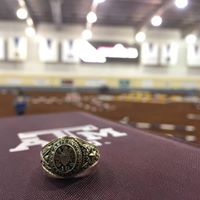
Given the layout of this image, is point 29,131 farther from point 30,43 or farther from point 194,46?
point 194,46

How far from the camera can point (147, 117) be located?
3.96 m

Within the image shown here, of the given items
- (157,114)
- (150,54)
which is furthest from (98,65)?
(157,114)

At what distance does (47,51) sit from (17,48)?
0.89 m

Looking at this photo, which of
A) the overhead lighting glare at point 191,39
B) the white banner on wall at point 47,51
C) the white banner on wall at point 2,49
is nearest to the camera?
the white banner on wall at point 2,49

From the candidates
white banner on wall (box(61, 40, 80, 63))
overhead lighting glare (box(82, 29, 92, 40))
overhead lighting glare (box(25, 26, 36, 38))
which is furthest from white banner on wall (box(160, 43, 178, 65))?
overhead lighting glare (box(25, 26, 36, 38))

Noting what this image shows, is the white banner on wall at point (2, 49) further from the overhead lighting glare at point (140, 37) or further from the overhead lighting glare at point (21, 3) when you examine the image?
the overhead lighting glare at point (140, 37)

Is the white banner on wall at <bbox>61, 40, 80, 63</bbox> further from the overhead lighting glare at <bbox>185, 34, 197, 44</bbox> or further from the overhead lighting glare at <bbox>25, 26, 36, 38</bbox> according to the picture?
the overhead lighting glare at <bbox>185, 34, 197, 44</bbox>

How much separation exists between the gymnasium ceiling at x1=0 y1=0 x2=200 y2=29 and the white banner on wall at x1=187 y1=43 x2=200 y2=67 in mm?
697

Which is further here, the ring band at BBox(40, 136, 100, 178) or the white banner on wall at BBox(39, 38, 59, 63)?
the white banner on wall at BBox(39, 38, 59, 63)

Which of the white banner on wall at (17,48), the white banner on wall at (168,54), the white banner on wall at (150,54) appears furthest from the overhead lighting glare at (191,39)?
the white banner on wall at (17,48)

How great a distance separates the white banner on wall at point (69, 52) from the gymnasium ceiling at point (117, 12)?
25.9 inches

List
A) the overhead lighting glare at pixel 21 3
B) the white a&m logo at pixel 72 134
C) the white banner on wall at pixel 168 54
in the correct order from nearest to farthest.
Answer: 1. the white a&m logo at pixel 72 134
2. the overhead lighting glare at pixel 21 3
3. the white banner on wall at pixel 168 54

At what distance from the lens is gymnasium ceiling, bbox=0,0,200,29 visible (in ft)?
21.9

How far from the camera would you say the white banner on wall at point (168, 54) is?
9039mm
